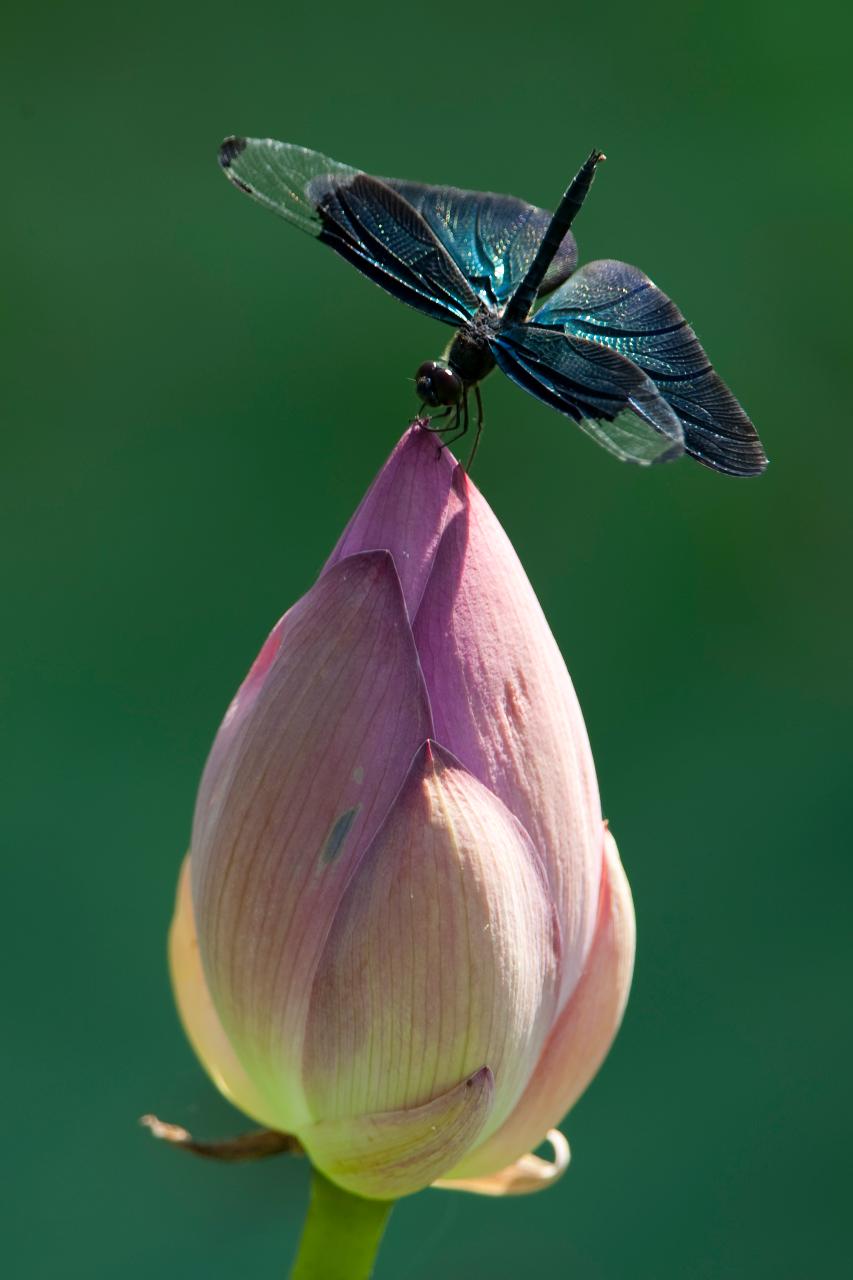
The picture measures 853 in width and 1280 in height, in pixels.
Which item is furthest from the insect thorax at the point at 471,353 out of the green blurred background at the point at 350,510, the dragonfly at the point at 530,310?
the green blurred background at the point at 350,510

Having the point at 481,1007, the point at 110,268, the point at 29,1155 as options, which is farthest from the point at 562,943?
the point at 110,268

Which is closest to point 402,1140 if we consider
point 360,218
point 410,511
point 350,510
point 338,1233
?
point 338,1233

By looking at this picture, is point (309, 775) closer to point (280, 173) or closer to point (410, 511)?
point (410, 511)

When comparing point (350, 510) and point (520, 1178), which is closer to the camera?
point (520, 1178)

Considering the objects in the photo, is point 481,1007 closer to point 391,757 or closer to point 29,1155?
Answer: point 391,757

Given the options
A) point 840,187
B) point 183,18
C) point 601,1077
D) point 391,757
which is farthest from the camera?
point 840,187

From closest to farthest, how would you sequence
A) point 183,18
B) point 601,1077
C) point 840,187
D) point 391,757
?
point 391,757, point 601,1077, point 183,18, point 840,187

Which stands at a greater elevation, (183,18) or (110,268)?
(183,18)
